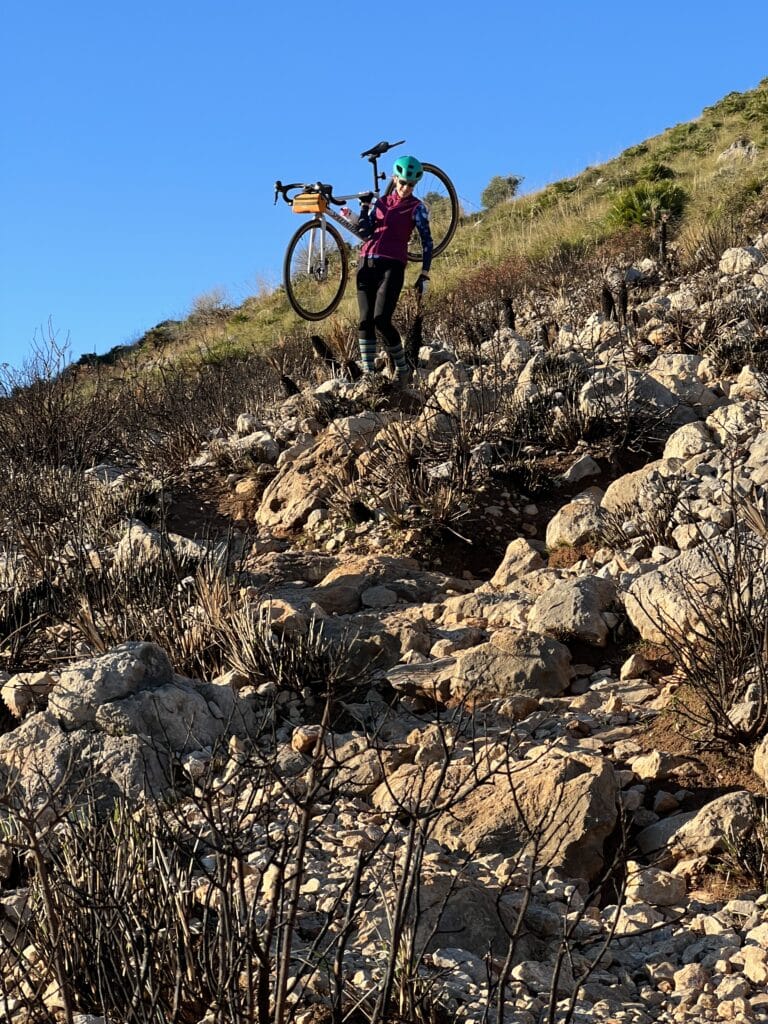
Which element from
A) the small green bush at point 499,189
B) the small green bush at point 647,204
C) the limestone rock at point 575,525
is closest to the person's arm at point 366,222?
the limestone rock at point 575,525

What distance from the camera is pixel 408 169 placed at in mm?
8242

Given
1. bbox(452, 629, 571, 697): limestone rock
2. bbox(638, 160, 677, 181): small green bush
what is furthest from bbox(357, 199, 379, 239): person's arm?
bbox(638, 160, 677, 181): small green bush

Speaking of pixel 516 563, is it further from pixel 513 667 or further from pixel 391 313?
pixel 391 313

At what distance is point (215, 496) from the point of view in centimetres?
823

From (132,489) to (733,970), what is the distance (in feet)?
20.6

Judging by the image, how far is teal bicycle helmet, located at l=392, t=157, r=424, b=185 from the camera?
8219 mm

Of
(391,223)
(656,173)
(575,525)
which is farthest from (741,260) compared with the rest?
(656,173)

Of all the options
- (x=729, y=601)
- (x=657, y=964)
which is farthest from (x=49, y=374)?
(x=657, y=964)

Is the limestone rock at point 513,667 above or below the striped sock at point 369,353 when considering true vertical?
below

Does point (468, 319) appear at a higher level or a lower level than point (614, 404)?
higher

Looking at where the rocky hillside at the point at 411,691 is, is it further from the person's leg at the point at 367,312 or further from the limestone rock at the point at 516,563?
the person's leg at the point at 367,312

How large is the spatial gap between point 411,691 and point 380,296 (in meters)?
4.58

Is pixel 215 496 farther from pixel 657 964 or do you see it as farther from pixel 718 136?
pixel 718 136

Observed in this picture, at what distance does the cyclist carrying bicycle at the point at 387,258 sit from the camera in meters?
8.36
